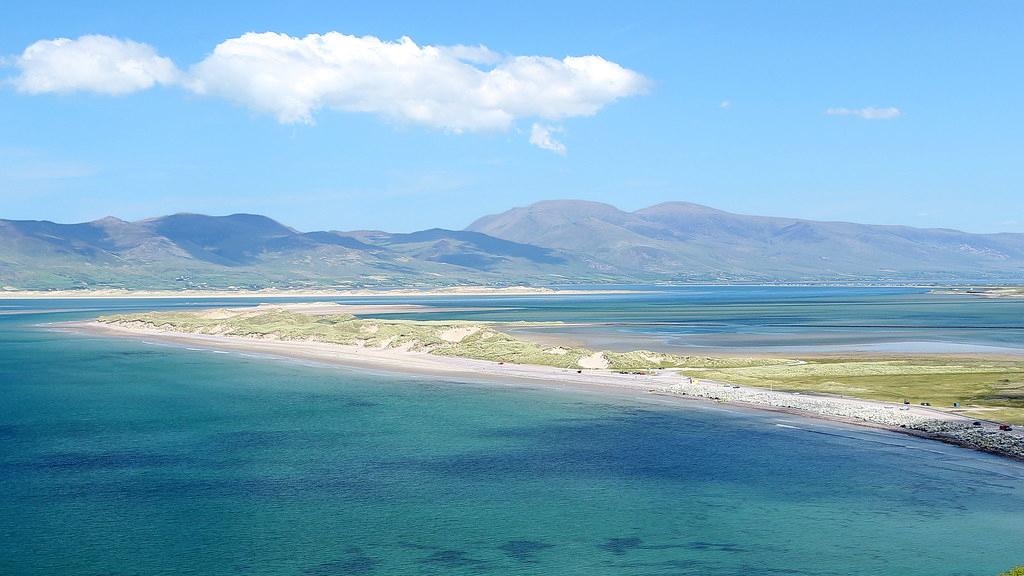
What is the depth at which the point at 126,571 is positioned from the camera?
33156 mm

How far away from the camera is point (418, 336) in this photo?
406 feet

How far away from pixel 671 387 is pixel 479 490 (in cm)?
3777

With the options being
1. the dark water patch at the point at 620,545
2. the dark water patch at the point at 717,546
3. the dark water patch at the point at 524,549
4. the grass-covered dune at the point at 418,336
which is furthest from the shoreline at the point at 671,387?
the dark water patch at the point at 524,549

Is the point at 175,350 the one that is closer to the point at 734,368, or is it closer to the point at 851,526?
the point at 734,368

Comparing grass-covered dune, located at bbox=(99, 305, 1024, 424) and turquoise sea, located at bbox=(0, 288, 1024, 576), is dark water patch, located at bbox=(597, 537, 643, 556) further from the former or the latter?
grass-covered dune, located at bbox=(99, 305, 1024, 424)

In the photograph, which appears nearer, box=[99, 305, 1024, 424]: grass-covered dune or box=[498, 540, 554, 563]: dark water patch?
box=[498, 540, 554, 563]: dark water patch

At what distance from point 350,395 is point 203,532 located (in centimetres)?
4140

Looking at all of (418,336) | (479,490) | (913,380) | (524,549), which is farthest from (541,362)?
(524,549)

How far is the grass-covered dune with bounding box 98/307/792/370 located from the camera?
95188mm

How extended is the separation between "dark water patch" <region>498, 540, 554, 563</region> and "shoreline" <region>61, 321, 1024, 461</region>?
28.7 meters

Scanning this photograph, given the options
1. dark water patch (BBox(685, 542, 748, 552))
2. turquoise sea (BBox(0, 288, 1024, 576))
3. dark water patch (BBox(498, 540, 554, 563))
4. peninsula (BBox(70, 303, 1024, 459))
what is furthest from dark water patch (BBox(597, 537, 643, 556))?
peninsula (BBox(70, 303, 1024, 459))

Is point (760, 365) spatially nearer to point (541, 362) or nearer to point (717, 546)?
point (541, 362)

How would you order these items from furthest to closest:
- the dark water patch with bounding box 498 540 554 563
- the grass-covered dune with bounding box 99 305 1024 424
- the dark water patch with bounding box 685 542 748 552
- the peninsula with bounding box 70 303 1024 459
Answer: the grass-covered dune with bounding box 99 305 1024 424 < the peninsula with bounding box 70 303 1024 459 < the dark water patch with bounding box 685 542 748 552 < the dark water patch with bounding box 498 540 554 563

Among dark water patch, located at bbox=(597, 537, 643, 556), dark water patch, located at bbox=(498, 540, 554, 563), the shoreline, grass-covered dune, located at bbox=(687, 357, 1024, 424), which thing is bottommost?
dark water patch, located at bbox=(498, 540, 554, 563)
